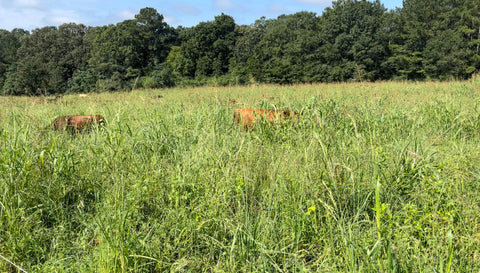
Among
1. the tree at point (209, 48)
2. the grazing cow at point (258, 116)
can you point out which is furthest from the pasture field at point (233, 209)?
the tree at point (209, 48)

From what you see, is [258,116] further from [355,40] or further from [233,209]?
[355,40]

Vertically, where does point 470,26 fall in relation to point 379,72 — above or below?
above

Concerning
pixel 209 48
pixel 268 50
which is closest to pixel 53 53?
pixel 209 48

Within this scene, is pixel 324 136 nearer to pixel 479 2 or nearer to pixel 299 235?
pixel 299 235

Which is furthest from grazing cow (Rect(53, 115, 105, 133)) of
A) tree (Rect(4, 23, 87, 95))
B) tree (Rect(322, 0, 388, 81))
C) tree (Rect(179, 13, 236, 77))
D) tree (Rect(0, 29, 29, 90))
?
tree (Rect(0, 29, 29, 90))

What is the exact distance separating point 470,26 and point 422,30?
182 inches

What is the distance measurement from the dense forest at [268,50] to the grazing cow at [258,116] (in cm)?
2287

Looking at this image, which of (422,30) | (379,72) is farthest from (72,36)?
(422,30)

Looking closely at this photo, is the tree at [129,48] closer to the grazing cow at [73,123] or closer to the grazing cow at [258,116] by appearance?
the grazing cow at [73,123]

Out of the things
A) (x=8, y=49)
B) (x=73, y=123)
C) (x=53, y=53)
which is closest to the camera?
(x=73, y=123)

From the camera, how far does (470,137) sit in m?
4.20

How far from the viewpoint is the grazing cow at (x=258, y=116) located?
14.1 ft

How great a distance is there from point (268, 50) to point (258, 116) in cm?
3739

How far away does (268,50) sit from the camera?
4012cm
